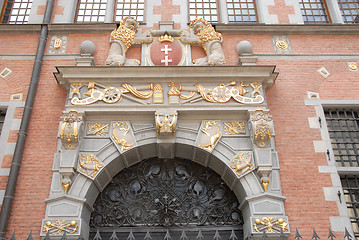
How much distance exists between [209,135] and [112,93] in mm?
2517

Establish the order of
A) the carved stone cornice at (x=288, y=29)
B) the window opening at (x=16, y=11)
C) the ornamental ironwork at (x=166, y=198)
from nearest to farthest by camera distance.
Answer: the ornamental ironwork at (x=166, y=198) → the carved stone cornice at (x=288, y=29) → the window opening at (x=16, y=11)

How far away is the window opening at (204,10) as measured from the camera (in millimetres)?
10523

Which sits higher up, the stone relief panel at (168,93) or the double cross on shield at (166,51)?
the double cross on shield at (166,51)

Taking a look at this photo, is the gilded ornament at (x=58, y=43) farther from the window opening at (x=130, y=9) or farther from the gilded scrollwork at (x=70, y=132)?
the gilded scrollwork at (x=70, y=132)

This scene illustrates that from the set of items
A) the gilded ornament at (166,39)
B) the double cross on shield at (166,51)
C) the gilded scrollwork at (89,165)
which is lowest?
the gilded scrollwork at (89,165)

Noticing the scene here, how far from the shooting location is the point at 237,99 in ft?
27.2

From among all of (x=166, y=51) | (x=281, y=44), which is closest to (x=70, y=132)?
(x=166, y=51)

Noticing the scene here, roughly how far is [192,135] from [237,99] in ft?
4.51

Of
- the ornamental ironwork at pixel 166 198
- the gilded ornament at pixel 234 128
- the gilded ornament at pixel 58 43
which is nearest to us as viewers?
the ornamental ironwork at pixel 166 198

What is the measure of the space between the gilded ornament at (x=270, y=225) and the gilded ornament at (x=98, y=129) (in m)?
3.90

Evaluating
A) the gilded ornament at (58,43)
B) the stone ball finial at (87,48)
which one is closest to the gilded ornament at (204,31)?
the stone ball finial at (87,48)

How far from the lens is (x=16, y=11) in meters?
10.6

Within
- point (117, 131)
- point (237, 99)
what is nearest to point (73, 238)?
point (117, 131)

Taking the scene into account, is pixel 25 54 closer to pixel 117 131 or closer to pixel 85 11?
pixel 85 11
